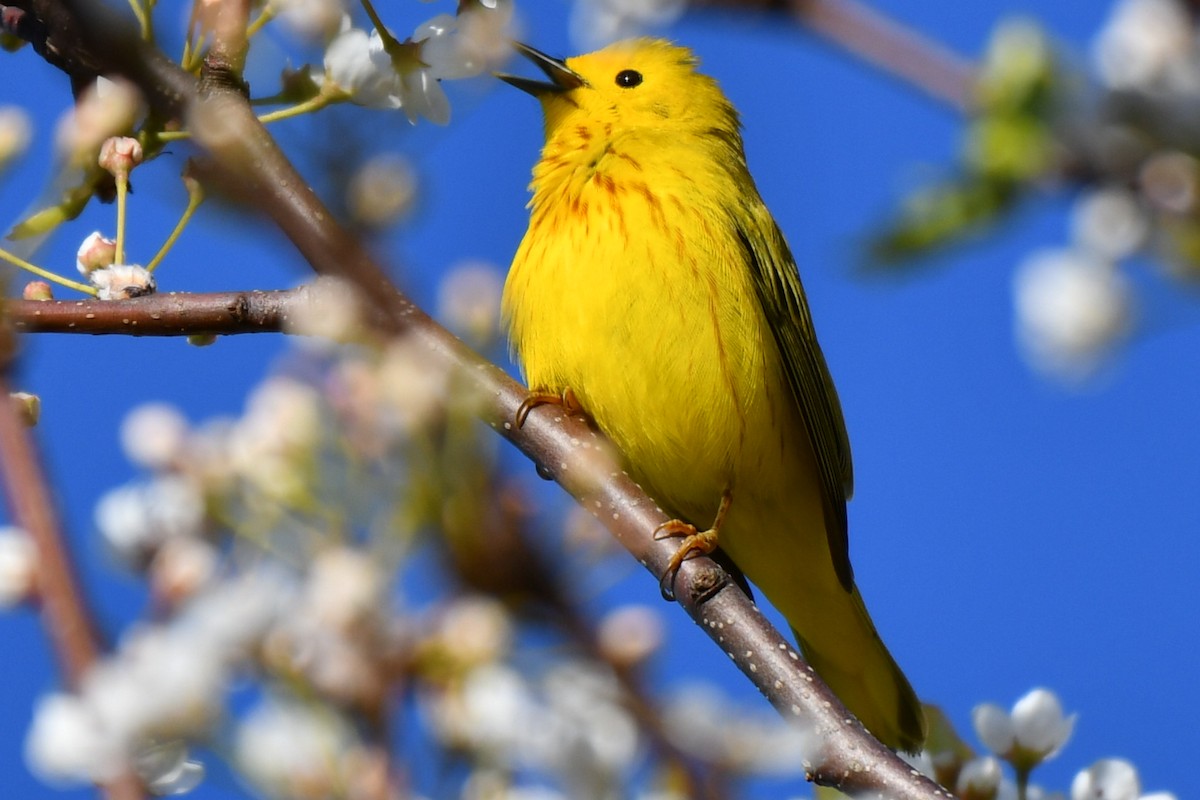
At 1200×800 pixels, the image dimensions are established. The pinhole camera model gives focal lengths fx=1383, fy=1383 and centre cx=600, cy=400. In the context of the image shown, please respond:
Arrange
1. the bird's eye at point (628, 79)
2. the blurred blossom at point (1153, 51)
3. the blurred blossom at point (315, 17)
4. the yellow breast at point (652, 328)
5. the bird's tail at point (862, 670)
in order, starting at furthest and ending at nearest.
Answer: the bird's eye at point (628, 79) → the bird's tail at point (862, 670) → the yellow breast at point (652, 328) → the blurred blossom at point (315, 17) → the blurred blossom at point (1153, 51)

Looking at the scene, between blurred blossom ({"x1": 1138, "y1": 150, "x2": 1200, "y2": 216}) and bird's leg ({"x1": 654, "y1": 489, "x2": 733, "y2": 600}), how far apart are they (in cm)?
200

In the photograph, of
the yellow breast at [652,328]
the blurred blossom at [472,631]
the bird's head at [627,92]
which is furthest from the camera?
the bird's head at [627,92]

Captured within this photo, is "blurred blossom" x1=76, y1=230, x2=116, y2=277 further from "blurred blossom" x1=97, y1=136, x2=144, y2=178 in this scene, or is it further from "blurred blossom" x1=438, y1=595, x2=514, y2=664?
"blurred blossom" x1=438, y1=595, x2=514, y2=664

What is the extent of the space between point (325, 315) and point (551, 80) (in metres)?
2.74

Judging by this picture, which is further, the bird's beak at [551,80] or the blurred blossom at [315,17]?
the bird's beak at [551,80]

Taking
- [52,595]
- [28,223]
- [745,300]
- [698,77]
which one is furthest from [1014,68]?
[698,77]

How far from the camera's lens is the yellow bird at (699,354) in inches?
150

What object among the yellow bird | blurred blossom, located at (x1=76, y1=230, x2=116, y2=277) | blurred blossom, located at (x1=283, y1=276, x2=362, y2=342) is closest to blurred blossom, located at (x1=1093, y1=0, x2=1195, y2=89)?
blurred blossom, located at (x1=283, y1=276, x2=362, y2=342)

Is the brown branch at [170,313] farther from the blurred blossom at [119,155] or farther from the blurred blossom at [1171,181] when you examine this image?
the blurred blossom at [1171,181]

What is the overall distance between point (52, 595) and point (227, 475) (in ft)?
5.57

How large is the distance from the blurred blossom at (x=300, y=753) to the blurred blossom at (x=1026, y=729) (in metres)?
1.20

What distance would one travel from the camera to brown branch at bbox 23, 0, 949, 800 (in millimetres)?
1130

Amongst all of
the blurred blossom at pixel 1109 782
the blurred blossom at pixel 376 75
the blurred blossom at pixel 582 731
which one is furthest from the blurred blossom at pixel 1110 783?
the blurred blossom at pixel 376 75

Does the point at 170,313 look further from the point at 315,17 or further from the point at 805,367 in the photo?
the point at 805,367
